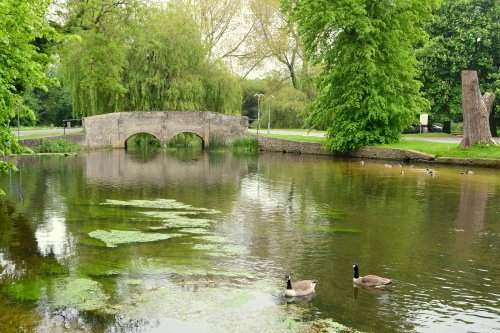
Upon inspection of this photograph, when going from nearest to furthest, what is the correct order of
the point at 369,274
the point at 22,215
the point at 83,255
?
the point at 369,274 < the point at 83,255 < the point at 22,215

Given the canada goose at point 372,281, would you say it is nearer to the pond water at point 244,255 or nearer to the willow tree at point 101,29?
the pond water at point 244,255

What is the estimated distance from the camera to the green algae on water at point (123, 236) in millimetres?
14922

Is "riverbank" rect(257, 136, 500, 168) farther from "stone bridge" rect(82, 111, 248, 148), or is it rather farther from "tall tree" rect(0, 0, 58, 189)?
"tall tree" rect(0, 0, 58, 189)

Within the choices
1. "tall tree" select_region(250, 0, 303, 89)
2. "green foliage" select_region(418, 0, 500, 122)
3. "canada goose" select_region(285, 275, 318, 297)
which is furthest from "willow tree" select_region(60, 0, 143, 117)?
"tall tree" select_region(250, 0, 303, 89)

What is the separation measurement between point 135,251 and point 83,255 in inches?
47.8

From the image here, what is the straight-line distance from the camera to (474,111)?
113 ft

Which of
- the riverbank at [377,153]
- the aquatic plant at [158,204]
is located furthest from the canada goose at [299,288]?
the riverbank at [377,153]

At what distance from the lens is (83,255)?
1358cm

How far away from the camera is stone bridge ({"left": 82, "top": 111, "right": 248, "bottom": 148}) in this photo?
49781 mm

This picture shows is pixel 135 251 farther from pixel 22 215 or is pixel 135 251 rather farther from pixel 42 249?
pixel 22 215

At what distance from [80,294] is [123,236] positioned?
4.63m

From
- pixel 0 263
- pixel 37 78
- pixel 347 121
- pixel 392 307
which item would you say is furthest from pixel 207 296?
pixel 347 121

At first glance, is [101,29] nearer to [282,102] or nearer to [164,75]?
[164,75]

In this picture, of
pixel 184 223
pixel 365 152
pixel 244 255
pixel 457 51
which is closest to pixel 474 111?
pixel 365 152
